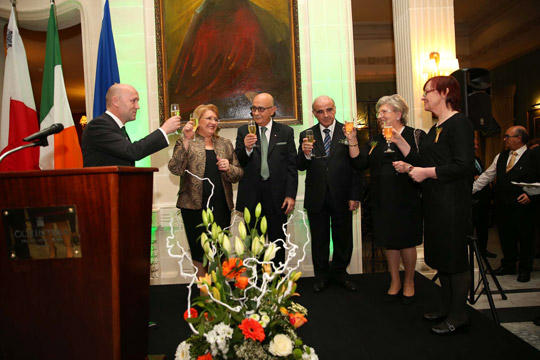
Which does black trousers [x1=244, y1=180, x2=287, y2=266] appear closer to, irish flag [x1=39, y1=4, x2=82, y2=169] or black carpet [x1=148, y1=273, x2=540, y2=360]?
black carpet [x1=148, y1=273, x2=540, y2=360]

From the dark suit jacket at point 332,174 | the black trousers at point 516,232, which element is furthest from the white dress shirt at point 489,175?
the dark suit jacket at point 332,174

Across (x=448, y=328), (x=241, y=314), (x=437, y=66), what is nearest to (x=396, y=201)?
(x=448, y=328)

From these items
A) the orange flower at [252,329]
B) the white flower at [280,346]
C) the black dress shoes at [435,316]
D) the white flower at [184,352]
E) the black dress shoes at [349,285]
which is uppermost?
the orange flower at [252,329]

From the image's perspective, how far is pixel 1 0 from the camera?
16.3 feet

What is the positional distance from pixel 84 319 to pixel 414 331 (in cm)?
201

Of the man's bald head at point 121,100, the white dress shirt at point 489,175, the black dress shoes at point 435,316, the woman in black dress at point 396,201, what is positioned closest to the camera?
the man's bald head at point 121,100

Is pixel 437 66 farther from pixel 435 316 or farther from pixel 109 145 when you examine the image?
pixel 109 145

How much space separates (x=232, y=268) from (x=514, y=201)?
442cm

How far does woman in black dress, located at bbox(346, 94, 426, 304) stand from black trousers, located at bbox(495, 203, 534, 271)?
2.39 m

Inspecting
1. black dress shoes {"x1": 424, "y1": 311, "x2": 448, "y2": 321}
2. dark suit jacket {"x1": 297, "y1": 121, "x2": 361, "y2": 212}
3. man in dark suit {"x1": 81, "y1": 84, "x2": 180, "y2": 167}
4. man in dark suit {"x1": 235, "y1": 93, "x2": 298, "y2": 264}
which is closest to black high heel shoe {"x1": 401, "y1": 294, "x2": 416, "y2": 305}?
black dress shoes {"x1": 424, "y1": 311, "x2": 448, "y2": 321}

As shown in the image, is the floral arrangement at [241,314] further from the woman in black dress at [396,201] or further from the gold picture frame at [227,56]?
the gold picture frame at [227,56]

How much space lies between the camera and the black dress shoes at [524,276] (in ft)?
14.8

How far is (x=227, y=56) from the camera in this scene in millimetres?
4527

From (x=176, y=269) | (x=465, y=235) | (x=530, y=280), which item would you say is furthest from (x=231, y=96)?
(x=530, y=280)
